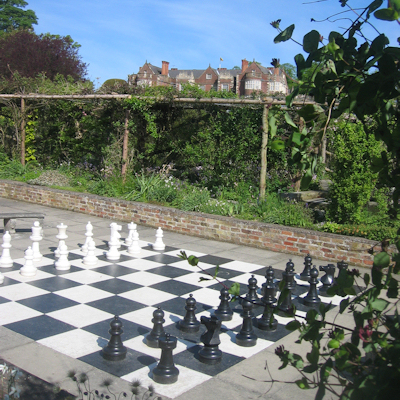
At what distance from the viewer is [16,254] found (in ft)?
22.0

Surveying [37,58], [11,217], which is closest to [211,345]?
[11,217]

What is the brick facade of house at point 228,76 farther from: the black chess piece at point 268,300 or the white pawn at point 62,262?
the black chess piece at point 268,300

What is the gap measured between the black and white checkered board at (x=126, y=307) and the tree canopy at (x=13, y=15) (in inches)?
1966

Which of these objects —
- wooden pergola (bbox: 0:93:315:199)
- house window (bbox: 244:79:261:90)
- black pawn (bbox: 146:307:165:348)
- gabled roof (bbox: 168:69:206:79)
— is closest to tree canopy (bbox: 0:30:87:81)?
wooden pergola (bbox: 0:93:315:199)

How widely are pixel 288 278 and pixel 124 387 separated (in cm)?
271

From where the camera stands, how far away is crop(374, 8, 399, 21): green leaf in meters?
1.16

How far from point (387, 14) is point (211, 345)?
3.08 metres

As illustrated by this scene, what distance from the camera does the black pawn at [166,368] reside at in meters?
3.32

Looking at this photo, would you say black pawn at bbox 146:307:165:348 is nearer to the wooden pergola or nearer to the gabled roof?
the wooden pergola

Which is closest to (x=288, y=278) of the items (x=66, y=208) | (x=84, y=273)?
(x=84, y=273)

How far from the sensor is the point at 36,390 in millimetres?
2914

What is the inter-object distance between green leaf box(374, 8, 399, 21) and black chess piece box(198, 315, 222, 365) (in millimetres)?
2973

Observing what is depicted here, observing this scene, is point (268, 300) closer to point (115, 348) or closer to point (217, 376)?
point (217, 376)

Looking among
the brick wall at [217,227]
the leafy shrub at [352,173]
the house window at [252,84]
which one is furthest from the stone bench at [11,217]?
the house window at [252,84]
